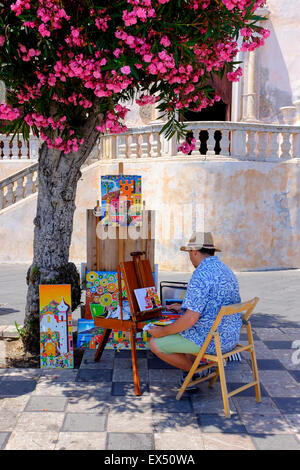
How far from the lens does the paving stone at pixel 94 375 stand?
4.71 meters

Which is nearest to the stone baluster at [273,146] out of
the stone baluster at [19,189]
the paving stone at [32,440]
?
the stone baluster at [19,189]

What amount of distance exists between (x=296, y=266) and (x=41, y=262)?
8.29 metres

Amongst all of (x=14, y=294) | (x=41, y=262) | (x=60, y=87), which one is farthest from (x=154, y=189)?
(x=60, y=87)

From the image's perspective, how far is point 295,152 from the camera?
482 inches

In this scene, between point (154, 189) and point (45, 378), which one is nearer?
point (45, 378)

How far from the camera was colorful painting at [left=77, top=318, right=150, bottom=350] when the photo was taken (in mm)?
5266

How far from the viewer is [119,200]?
5.71 meters

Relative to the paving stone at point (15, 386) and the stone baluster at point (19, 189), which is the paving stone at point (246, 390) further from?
the stone baluster at point (19, 189)

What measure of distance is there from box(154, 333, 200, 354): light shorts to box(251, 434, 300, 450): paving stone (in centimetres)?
86

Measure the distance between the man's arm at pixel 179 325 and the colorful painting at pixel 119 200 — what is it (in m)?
1.80

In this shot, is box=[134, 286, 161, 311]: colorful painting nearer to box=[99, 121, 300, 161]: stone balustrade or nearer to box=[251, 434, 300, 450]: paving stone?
box=[251, 434, 300, 450]: paving stone

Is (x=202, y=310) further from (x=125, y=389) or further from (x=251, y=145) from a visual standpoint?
(x=251, y=145)

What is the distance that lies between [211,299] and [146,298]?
96cm
